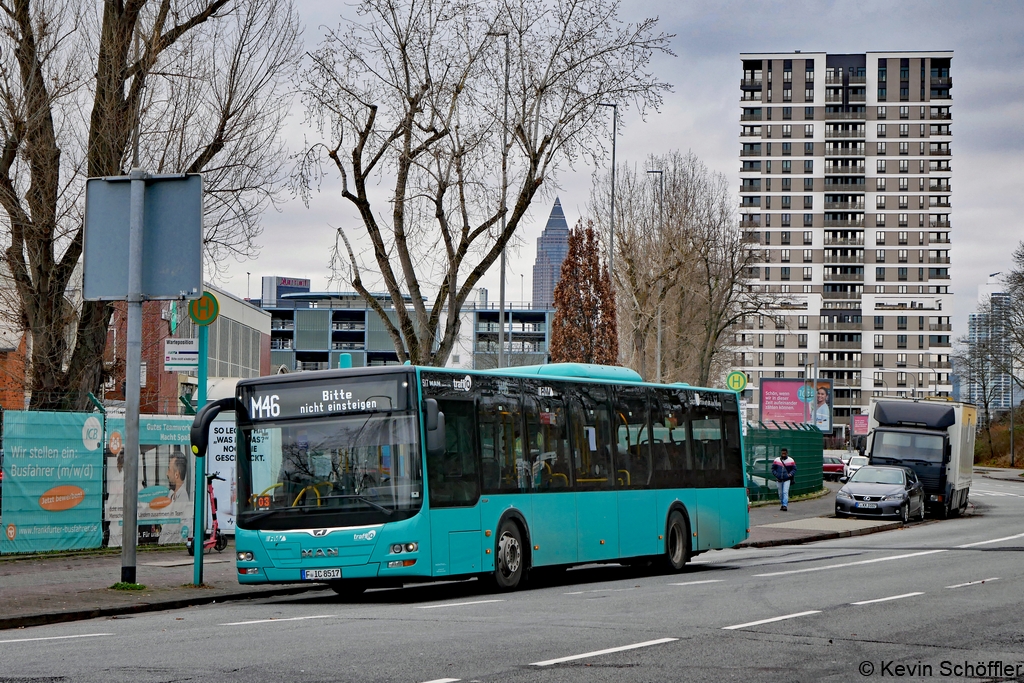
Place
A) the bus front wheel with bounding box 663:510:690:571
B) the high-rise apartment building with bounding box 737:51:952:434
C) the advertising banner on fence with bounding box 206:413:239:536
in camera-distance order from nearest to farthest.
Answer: the bus front wheel with bounding box 663:510:690:571, the advertising banner on fence with bounding box 206:413:239:536, the high-rise apartment building with bounding box 737:51:952:434

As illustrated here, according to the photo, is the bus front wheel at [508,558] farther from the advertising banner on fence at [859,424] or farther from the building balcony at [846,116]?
the building balcony at [846,116]

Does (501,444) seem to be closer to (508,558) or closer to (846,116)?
(508,558)

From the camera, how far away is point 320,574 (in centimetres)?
1487

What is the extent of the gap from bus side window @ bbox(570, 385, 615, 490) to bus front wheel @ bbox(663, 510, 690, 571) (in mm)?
2100

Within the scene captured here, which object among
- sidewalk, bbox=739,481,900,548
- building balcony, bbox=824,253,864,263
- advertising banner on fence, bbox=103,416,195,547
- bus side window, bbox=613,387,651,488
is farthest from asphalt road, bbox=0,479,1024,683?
building balcony, bbox=824,253,864,263

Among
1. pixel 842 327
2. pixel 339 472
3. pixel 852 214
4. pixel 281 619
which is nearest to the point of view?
pixel 281 619

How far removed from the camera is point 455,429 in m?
15.9

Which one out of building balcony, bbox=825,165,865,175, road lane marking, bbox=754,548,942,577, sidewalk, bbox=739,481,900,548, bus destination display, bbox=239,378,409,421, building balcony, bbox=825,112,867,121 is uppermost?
building balcony, bbox=825,112,867,121

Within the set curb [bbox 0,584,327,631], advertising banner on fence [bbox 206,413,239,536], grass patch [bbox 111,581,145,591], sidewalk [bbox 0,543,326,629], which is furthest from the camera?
advertising banner on fence [bbox 206,413,239,536]

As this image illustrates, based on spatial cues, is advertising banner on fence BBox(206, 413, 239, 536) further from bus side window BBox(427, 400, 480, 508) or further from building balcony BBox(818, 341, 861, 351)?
building balcony BBox(818, 341, 861, 351)

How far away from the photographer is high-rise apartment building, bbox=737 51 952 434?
447 ft

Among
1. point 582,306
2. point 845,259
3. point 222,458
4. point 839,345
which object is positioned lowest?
point 222,458

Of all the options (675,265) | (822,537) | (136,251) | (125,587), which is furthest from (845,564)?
(675,265)

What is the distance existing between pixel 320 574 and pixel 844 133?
431ft
